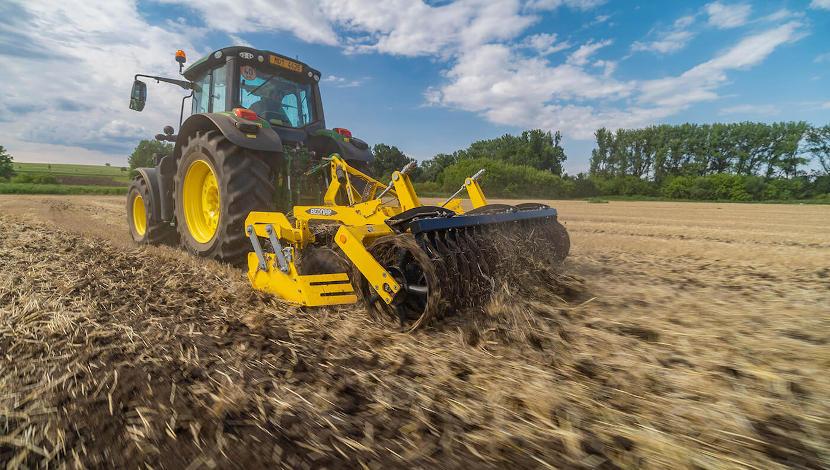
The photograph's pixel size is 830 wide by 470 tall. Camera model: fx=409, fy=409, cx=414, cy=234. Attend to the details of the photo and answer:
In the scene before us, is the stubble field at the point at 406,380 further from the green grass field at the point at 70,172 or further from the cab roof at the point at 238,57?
the green grass field at the point at 70,172

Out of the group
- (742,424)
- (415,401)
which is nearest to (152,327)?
(415,401)

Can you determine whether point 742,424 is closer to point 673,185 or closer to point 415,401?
point 415,401

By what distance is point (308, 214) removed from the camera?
10.5 ft

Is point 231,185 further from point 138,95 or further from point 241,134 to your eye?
point 138,95

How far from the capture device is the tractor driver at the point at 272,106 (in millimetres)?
4906

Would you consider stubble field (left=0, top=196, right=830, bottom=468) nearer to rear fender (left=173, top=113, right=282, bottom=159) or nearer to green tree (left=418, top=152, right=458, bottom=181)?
Result: rear fender (left=173, top=113, right=282, bottom=159)

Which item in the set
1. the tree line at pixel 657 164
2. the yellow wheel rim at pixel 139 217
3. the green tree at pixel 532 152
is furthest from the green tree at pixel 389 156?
the yellow wheel rim at pixel 139 217

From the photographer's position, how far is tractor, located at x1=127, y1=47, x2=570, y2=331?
8.91 feet

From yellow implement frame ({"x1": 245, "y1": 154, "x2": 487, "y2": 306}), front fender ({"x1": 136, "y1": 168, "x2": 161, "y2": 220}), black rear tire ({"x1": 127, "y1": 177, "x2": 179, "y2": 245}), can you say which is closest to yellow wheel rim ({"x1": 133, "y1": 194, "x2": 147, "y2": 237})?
black rear tire ({"x1": 127, "y1": 177, "x2": 179, "y2": 245})

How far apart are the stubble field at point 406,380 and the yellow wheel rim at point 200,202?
1315mm

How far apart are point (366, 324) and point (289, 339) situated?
52 centimetres

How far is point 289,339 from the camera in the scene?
2305mm

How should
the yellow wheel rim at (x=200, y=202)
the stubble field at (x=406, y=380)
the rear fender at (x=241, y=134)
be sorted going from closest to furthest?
the stubble field at (x=406, y=380) < the rear fender at (x=241, y=134) < the yellow wheel rim at (x=200, y=202)

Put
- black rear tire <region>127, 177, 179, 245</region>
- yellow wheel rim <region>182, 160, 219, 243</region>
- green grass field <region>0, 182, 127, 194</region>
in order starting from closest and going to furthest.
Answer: yellow wheel rim <region>182, 160, 219, 243</region> < black rear tire <region>127, 177, 179, 245</region> < green grass field <region>0, 182, 127, 194</region>
